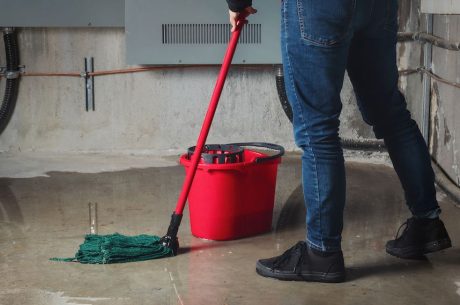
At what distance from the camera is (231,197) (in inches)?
106

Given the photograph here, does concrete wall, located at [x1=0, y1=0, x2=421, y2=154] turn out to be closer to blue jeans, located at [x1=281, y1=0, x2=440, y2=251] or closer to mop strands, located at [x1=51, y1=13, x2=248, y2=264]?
mop strands, located at [x1=51, y1=13, x2=248, y2=264]

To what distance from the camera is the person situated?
2.19 meters

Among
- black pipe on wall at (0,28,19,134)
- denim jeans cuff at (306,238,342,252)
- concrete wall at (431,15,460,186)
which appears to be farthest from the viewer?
black pipe on wall at (0,28,19,134)

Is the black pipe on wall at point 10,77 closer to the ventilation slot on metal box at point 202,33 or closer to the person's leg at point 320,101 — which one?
the ventilation slot on metal box at point 202,33

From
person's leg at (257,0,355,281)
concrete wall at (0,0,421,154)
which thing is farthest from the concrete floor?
concrete wall at (0,0,421,154)

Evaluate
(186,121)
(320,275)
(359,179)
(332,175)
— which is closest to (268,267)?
(320,275)

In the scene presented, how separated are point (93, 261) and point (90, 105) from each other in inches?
69.5

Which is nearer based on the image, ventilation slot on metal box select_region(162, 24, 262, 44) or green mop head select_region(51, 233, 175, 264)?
green mop head select_region(51, 233, 175, 264)

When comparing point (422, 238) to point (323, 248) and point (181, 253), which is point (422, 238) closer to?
point (323, 248)

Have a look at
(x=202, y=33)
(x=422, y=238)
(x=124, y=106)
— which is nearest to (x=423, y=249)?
(x=422, y=238)

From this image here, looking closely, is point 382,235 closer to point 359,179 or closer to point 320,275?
point 320,275

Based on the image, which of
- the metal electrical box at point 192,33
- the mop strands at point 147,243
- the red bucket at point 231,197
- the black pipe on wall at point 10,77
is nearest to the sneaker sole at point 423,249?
the red bucket at point 231,197

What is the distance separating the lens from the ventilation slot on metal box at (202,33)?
3.97 m


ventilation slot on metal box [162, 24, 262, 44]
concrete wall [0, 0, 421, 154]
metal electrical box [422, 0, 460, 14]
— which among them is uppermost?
metal electrical box [422, 0, 460, 14]
